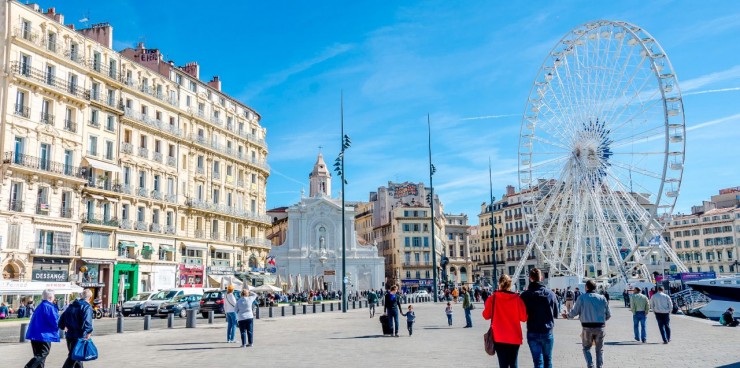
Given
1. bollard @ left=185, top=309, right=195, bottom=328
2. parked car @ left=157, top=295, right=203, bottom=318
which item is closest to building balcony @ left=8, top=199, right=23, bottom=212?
parked car @ left=157, top=295, right=203, bottom=318

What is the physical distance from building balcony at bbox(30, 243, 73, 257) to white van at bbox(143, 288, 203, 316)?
6686mm

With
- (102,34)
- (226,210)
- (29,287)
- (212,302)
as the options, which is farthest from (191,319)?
(226,210)

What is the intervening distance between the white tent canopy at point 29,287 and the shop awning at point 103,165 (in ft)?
31.7

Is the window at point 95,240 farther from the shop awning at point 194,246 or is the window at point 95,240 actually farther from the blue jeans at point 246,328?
the blue jeans at point 246,328

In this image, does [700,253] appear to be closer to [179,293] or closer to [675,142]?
[675,142]

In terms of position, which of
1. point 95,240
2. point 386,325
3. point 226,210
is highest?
point 226,210

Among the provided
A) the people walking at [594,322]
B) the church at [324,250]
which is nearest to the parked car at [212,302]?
the people walking at [594,322]

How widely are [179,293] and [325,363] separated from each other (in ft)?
95.0

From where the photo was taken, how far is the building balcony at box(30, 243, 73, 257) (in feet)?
130

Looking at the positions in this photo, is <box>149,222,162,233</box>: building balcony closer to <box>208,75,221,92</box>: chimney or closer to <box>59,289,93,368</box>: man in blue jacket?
<box>208,75,221,92</box>: chimney

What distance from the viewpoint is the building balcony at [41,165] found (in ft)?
127

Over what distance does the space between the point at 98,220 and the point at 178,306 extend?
37.6 ft

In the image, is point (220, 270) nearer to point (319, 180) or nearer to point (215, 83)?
point (215, 83)

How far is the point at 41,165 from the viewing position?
41.1 meters
